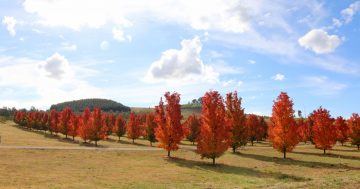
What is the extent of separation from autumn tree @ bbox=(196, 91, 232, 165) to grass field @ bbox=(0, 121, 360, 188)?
1.99 meters

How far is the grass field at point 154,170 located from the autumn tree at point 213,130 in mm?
1989

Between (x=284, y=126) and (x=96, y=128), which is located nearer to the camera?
(x=284, y=126)

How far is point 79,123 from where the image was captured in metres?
99.4

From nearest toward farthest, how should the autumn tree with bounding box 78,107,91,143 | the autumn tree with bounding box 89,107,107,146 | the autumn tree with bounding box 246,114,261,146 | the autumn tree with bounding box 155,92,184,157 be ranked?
1. the autumn tree with bounding box 155,92,184,157
2. the autumn tree with bounding box 89,107,107,146
3. the autumn tree with bounding box 78,107,91,143
4. the autumn tree with bounding box 246,114,261,146

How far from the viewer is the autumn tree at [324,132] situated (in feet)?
252

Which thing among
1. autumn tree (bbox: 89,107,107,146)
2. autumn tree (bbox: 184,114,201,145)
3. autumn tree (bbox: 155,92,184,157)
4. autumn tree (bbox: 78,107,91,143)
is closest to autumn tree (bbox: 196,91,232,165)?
autumn tree (bbox: 155,92,184,157)

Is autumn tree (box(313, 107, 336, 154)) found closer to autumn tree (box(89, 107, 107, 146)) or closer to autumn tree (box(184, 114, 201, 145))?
autumn tree (box(184, 114, 201, 145))

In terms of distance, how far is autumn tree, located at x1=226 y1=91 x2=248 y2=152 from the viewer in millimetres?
72938

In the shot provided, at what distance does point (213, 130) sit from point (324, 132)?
94.8 feet

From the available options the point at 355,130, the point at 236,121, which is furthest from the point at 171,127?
the point at 355,130

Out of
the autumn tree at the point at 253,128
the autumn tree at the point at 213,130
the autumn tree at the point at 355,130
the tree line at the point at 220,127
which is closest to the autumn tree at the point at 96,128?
the tree line at the point at 220,127

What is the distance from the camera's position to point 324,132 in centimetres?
7725

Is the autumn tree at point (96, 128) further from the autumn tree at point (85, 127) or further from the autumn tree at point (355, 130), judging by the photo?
the autumn tree at point (355, 130)

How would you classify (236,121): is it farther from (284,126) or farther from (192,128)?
(192,128)
